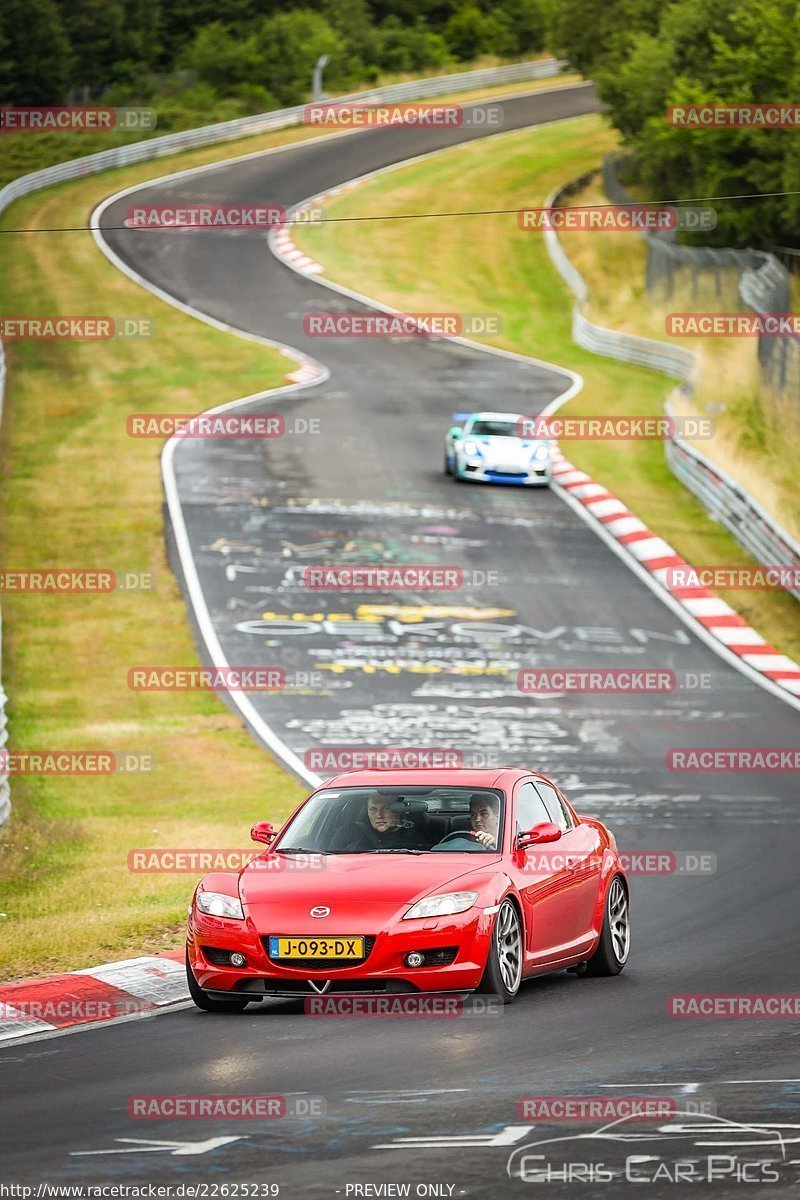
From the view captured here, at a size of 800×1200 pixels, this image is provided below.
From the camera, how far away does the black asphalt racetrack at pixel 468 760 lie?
6961 millimetres

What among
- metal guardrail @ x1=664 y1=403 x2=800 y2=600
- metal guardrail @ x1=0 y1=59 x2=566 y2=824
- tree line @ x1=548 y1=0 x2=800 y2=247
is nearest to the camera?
metal guardrail @ x1=664 y1=403 x2=800 y2=600

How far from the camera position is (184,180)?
6338 cm

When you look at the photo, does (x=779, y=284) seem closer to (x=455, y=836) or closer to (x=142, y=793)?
(x=142, y=793)

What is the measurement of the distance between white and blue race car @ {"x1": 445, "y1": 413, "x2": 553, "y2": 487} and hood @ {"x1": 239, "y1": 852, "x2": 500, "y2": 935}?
2345 centimetres

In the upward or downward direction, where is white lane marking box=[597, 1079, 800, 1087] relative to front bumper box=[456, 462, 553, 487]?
upward

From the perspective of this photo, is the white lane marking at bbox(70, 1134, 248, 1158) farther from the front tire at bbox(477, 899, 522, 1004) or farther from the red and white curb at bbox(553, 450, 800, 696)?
the red and white curb at bbox(553, 450, 800, 696)

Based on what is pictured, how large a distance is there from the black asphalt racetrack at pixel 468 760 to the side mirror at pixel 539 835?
2.75 feet

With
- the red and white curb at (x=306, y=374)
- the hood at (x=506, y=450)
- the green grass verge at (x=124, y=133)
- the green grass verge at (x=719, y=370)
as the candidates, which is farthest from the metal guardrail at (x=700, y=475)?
the green grass verge at (x=124, y=133)

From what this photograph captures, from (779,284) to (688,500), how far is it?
33.9ft

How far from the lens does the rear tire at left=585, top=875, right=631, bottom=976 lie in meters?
11.4

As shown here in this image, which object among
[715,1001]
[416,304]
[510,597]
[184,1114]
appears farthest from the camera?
[416,304]

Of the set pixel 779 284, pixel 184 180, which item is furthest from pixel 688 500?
pixel 184 180

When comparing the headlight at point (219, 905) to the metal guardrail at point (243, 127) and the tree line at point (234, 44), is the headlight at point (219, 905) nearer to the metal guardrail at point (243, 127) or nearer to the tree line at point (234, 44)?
the metal guardrail at point (243, 127)

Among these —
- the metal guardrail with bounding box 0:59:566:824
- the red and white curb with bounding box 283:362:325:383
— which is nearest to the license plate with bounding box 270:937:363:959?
the red and white curb with bounding box 283:362:325:383
